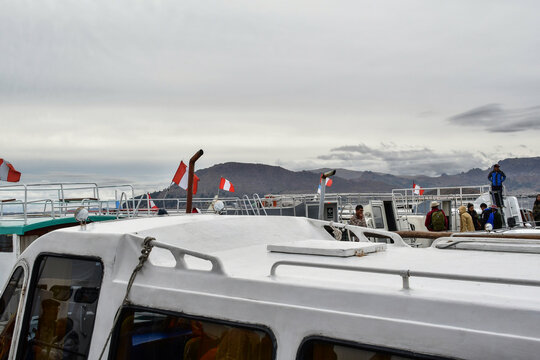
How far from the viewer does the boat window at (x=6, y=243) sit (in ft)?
56.2

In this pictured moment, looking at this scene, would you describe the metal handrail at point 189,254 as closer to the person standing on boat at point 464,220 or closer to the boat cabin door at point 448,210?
the person standing on boat at point 464,220

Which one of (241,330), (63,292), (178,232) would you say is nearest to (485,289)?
(241,330)

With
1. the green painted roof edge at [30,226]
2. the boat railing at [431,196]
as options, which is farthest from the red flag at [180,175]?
the boat railing at [431,196]

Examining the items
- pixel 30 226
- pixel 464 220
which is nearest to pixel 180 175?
→ pixel 30 226

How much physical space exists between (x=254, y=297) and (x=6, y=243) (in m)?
16.4

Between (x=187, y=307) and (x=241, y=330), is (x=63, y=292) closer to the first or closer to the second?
(x=187, y=307)

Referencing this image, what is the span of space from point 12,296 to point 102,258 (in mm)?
999

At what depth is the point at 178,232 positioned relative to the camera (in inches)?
167

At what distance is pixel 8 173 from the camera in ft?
61.9

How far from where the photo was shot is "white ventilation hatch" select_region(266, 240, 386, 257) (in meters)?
3.68

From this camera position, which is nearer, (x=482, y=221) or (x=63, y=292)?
(x=63, y=292)

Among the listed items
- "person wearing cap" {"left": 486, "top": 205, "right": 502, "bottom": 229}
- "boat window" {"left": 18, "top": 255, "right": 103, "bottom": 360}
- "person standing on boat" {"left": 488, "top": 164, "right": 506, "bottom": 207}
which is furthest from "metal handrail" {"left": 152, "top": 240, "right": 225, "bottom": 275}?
"person standing on boat" {"left": 488, "top": 164, "right": 506, "bottom": 207}

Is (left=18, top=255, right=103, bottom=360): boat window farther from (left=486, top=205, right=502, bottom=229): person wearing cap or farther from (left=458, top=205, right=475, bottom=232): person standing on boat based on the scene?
(left=486, top=205, right=502, bottom=229): person wearing cap

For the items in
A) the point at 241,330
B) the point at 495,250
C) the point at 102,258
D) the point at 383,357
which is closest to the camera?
the point at 383,357
